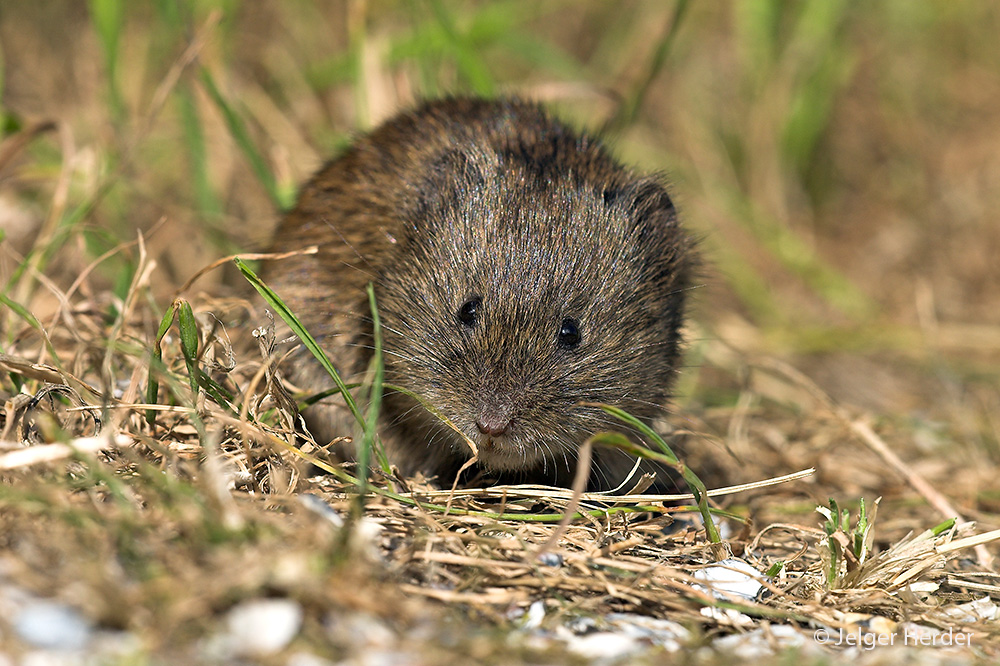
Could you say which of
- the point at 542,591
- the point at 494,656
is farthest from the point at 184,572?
the point at 542,591

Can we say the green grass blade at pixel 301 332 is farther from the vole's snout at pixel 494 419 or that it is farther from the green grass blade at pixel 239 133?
the green grass blade at pixel 239 133

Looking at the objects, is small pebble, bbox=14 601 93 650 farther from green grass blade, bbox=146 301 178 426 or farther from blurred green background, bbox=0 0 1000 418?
blurred green background, bbox=0 0 1000 418

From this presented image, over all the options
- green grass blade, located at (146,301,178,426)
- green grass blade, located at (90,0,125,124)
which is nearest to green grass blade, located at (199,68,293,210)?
green grass blade, located at (90,0,125,124)

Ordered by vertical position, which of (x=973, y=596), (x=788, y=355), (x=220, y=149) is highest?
(x=220, y=149)

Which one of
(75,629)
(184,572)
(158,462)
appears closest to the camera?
(75,629)

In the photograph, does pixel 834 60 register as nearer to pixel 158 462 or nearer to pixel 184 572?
pixel 158 462

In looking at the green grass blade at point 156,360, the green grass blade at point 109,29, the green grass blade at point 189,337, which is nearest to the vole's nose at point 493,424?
the green grass blade at point 189,337

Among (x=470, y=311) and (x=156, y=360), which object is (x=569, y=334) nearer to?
(x=470, y=311)
